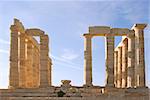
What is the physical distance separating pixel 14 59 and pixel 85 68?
9.69 m

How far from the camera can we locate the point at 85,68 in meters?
52.9

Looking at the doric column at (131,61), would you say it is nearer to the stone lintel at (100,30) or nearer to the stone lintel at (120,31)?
the stone lintel at (120,31)

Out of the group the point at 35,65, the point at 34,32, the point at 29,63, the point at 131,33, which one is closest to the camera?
the point at 34,32

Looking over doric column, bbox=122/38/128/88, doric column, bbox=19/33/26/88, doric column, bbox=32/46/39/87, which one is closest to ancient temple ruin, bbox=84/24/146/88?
doric column, bbox=122/38/128/88

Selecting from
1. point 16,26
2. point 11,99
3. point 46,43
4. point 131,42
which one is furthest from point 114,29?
point 11,99

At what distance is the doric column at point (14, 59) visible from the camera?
49.7 m

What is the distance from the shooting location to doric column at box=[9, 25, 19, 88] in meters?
49.7

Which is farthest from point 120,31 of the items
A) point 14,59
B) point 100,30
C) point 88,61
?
point 14,59

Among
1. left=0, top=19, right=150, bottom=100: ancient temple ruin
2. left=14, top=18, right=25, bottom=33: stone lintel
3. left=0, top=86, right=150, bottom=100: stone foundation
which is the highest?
left=14, top=18, right=25, bottom=33: stone lintel

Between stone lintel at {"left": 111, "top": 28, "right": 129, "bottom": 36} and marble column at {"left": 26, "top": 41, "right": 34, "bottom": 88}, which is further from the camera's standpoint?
marble column at {"left": 26, "top": 41, "right": 34, "bottom": 88}

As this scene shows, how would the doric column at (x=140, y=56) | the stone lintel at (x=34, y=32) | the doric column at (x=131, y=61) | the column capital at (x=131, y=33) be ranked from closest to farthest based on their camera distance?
the doric column at (x=140, y=56), the stone lintel at (x=34, y=32), the column capital at (x=131, y=33), the doric column at (x=131, y=61)

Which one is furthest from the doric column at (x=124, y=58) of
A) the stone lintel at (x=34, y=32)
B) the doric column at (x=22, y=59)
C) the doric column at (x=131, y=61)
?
the doric column at (x=22, y=59)

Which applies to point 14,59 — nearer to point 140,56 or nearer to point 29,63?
point 29,63

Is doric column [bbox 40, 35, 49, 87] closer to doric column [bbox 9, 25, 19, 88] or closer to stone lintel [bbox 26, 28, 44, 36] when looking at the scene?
stone lintel [bbox 26, 28, 44, 36]
